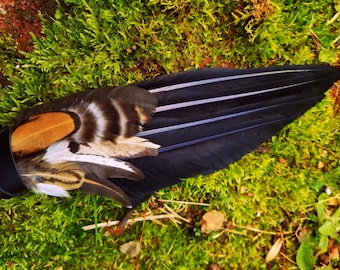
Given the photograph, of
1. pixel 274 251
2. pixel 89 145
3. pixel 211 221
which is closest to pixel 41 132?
pixel 89 145

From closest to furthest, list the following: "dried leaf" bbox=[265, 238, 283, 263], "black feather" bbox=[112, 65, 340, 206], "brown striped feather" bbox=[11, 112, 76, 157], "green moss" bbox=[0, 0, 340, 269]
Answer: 1. "brown striped feather" bbox=[11, 112, 76, 157]
2. "black feather" bbox=[112, 65, 340, 206]
3. "green moss" bbox=[0, 0, 340, 269]
4. "dried leaf" bbox=[265, 238, 283, 263]

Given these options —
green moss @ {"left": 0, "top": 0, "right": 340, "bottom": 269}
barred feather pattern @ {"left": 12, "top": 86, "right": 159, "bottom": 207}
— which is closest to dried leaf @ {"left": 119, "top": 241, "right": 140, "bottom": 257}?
green moss @ {"left": 0, "top": 0, "right": 340, "bottom": 269}

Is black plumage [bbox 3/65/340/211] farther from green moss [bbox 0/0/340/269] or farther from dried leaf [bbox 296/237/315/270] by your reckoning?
dried leaf [bbox 296/237/315/270]

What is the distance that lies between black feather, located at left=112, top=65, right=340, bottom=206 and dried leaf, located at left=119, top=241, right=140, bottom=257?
28 cm

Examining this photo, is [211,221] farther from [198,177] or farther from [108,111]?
[108,111]

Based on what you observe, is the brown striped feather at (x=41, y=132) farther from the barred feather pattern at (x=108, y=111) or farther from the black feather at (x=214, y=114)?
the black feather at (x=214, y=114)

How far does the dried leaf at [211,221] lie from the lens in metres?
2.02

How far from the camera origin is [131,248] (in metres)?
2.02

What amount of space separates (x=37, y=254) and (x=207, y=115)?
823 millimetres

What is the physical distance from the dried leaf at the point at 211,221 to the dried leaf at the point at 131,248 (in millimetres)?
252

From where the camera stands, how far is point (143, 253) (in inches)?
79.6

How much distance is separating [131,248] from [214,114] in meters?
0.62

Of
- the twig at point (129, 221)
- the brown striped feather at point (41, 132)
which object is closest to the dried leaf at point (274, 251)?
the twig at point (129, 221)

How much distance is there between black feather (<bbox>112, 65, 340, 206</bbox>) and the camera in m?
1.74
